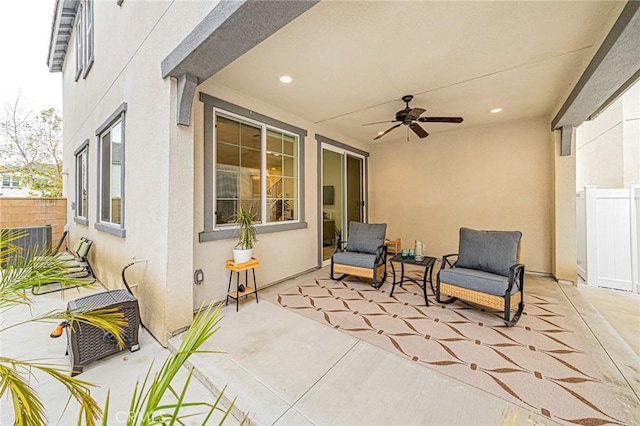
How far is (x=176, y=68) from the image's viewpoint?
2.29m

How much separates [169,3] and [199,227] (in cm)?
232

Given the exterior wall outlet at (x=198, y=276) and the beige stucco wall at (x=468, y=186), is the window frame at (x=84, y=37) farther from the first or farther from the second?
the beige stucco wall at (x=468, y=186)

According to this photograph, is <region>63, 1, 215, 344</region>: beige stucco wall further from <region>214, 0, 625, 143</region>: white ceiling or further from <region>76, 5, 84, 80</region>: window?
<region>76, 5, 84, 80</region>: window

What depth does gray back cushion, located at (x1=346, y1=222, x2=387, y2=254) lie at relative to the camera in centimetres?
423

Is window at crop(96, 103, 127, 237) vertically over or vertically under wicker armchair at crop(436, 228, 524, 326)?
over

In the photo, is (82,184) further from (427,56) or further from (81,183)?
(427,56)

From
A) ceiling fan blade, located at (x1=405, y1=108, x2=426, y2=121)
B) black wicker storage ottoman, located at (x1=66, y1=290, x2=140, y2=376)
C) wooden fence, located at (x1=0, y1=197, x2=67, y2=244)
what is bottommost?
black wicker storage ottoman, located at (x1=66, y1=290, x2=140, y2=376)

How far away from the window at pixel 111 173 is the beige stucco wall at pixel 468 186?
17.0ft

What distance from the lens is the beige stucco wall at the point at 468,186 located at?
4.71 meters

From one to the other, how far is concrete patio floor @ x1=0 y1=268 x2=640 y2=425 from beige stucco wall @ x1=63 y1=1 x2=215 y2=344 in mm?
502

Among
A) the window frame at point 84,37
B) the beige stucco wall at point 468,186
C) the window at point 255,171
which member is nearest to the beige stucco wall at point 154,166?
the window at point 255,171

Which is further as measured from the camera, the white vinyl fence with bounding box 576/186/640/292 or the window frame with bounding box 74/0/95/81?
the window frame with bounding box 74/0/95/81

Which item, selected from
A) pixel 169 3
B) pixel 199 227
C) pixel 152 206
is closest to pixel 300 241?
pixel 199 227

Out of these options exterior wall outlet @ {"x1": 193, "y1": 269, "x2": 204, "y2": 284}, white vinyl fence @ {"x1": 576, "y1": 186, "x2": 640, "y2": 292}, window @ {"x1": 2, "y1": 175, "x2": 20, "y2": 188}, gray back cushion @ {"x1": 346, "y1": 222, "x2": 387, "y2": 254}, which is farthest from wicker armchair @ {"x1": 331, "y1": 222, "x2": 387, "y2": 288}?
window @ {"x1": 2, "y1": 175, "x2": 20, "y2": 188}
